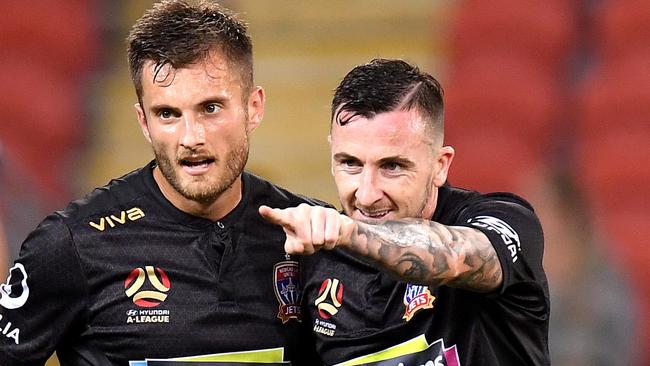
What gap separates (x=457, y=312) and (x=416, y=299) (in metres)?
0.13

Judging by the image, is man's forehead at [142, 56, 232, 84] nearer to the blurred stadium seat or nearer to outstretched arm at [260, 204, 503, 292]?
outstretched arm at [260, 204, 503, 292]

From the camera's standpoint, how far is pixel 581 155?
7285mm

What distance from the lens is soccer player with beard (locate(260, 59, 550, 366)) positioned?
328cm

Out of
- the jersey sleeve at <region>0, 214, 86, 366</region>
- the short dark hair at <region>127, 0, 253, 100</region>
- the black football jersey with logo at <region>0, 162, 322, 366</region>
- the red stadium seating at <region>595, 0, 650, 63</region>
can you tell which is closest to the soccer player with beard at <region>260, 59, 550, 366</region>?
the black football jersey with logo at <region>0, 162, 322, 366</region>

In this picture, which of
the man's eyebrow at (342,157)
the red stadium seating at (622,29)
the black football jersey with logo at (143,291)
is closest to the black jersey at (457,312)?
the black football jersey with logo at (143,291)

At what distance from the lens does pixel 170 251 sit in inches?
145

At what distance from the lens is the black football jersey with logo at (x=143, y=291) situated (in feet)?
11.7

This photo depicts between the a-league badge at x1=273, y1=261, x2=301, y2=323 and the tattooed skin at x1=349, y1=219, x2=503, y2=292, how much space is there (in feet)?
2.18

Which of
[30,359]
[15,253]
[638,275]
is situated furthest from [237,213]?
[638,275]

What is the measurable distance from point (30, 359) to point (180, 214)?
60 centimetres

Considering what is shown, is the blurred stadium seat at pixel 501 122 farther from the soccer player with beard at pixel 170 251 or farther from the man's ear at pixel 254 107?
the soccer player with beard at pixel 170 251

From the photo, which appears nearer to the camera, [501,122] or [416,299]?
[416,299]

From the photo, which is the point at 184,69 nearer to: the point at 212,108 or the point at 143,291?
the point at 212,108

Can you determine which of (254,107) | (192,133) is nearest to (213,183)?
(192,133)
